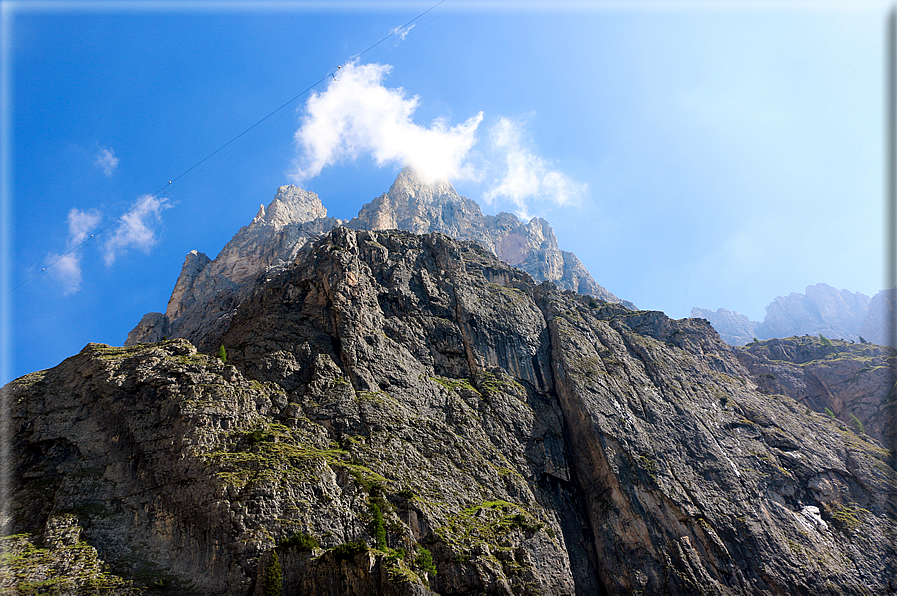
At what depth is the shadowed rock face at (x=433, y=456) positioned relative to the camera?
55344mm

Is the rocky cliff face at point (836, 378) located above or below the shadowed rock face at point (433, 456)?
above

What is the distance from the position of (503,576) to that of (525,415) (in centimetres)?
3947

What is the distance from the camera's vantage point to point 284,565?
Result: 5234 cm

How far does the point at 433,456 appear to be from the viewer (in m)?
79.3

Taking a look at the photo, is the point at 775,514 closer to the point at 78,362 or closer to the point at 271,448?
the point at 271,448

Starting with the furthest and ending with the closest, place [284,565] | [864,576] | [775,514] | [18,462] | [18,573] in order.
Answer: [775,514] → [864,576] → [18,462] → [284,565] → [18,573]

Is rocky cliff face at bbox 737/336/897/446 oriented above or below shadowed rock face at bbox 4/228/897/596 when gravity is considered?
above

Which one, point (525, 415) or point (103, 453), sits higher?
point (525, 415)

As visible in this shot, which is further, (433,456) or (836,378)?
(836,378)

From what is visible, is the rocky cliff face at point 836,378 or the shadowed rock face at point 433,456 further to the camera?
the rocky cliff face at point 836,378

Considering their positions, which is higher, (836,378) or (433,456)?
(836,378)

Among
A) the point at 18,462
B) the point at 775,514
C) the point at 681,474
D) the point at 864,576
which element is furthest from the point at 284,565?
the point at 864,576

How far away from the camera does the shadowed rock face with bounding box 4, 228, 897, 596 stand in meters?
55.3

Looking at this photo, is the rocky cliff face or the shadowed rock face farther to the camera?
the rocky cliff face
